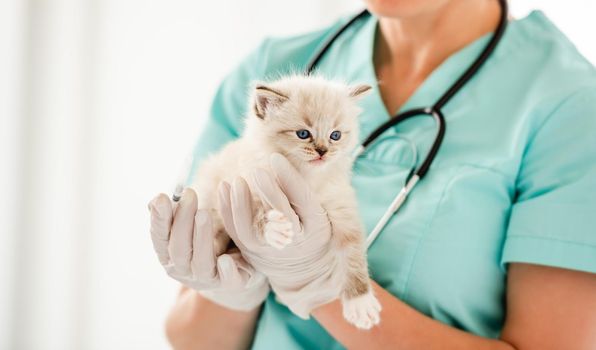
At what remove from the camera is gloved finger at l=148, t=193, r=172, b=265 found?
1100 millimetres

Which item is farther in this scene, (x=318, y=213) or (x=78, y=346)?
(x=78, y=346)

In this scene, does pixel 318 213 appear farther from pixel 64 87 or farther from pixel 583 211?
pixel 64 87

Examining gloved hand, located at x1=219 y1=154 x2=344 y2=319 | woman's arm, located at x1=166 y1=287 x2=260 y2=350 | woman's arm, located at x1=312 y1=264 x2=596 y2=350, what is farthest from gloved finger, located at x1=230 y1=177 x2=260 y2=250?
woman's arm, located at x1=166 y1=287 x2=260 y2=350

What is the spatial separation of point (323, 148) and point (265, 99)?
0.18m

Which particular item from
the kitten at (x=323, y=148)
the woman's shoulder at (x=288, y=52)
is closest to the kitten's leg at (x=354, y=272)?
the kitten at (x=323, y=148)

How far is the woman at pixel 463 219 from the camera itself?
1.19 metres

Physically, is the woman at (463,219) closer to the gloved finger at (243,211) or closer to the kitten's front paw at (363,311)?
the gloved finger at (243,211)

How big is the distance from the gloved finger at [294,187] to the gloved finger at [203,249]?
17 centimetres

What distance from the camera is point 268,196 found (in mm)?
1076

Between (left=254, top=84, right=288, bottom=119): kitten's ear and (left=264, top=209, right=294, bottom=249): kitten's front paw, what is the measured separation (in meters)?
0.25

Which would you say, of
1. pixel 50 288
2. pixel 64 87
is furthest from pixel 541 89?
pixel 50 288

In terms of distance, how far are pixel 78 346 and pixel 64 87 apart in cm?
123

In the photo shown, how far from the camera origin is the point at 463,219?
4.29 feet

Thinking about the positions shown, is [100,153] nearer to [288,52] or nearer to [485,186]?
[288,52]
